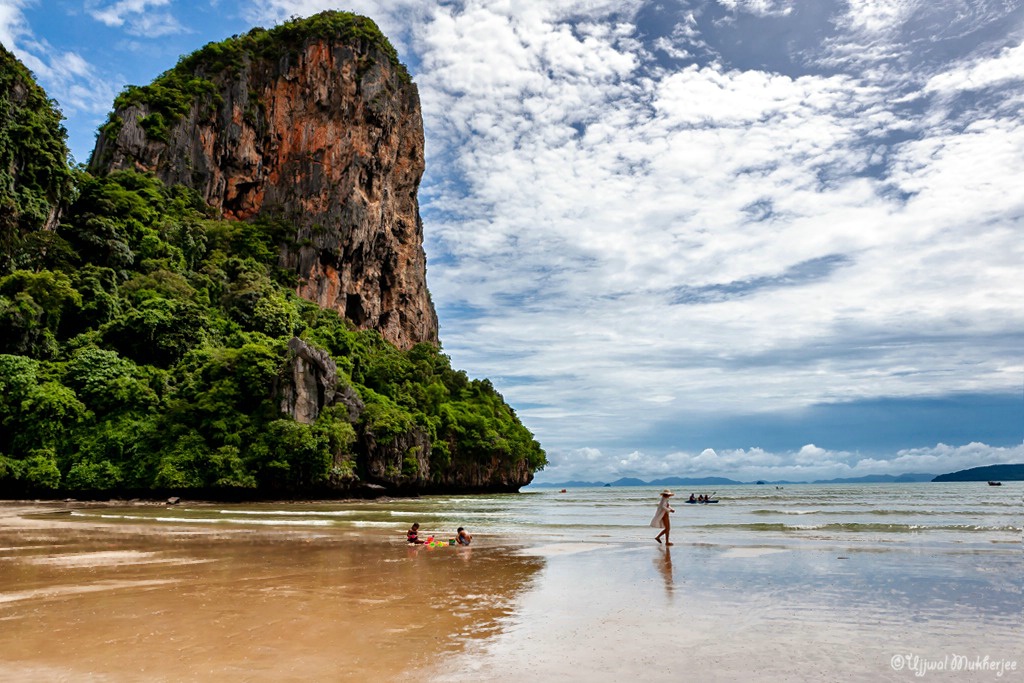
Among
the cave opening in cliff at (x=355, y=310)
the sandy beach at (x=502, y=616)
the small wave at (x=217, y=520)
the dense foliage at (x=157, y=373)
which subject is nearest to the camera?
the sandy beach at (x=502, y=616)

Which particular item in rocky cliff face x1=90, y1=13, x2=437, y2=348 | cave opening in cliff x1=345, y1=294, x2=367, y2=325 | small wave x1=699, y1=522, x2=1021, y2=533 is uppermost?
rocky cliff face x1=90, y1=13, x2=437, y2=348

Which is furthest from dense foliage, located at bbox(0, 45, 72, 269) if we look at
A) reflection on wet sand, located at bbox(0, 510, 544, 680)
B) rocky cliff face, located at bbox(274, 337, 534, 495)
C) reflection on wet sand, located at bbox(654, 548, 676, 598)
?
reflection on wet sand, located at bbox(654, 548, 676, 598)

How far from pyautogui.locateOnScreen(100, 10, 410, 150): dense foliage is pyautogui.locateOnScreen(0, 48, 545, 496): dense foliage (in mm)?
13158

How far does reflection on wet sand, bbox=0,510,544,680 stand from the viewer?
6.14 m

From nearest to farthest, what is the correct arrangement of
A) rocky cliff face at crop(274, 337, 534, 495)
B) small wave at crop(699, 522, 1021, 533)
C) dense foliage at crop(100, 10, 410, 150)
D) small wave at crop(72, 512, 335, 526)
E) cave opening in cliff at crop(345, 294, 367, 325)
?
small wave at crop(699, 522, 1021, 533), small wave at crop(72, 512, 335, 526), rocky cliff face at crop(274, 337, 534, 495), dense foliage at crop(100, 10, 410, 150), cave opening in cliff at crop(345, 294, 367, 325)

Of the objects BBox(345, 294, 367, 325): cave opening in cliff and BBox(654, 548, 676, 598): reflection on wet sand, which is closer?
BBox(654, 548, 676, 598): reflection on wet sand

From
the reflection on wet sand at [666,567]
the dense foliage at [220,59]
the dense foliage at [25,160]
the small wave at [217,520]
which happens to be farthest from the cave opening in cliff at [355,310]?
the reflection on wet sand at [666,567]

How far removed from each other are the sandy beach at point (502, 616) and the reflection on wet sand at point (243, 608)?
3cm

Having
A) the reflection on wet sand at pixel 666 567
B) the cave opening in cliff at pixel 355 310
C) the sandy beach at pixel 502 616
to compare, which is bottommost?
the reflection on wet sand at pixel 666 567

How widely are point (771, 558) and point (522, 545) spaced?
6.27 meters

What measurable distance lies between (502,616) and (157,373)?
39.9 metres

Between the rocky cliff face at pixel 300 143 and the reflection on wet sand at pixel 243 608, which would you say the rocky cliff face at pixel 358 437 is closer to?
the reflection on wet sand at pixel 243 608

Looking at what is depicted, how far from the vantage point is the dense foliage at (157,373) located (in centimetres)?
3594

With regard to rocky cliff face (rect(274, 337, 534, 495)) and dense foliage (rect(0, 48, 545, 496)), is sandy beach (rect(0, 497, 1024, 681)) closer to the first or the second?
dense foliage (rect(0, 48, 545, 496))
